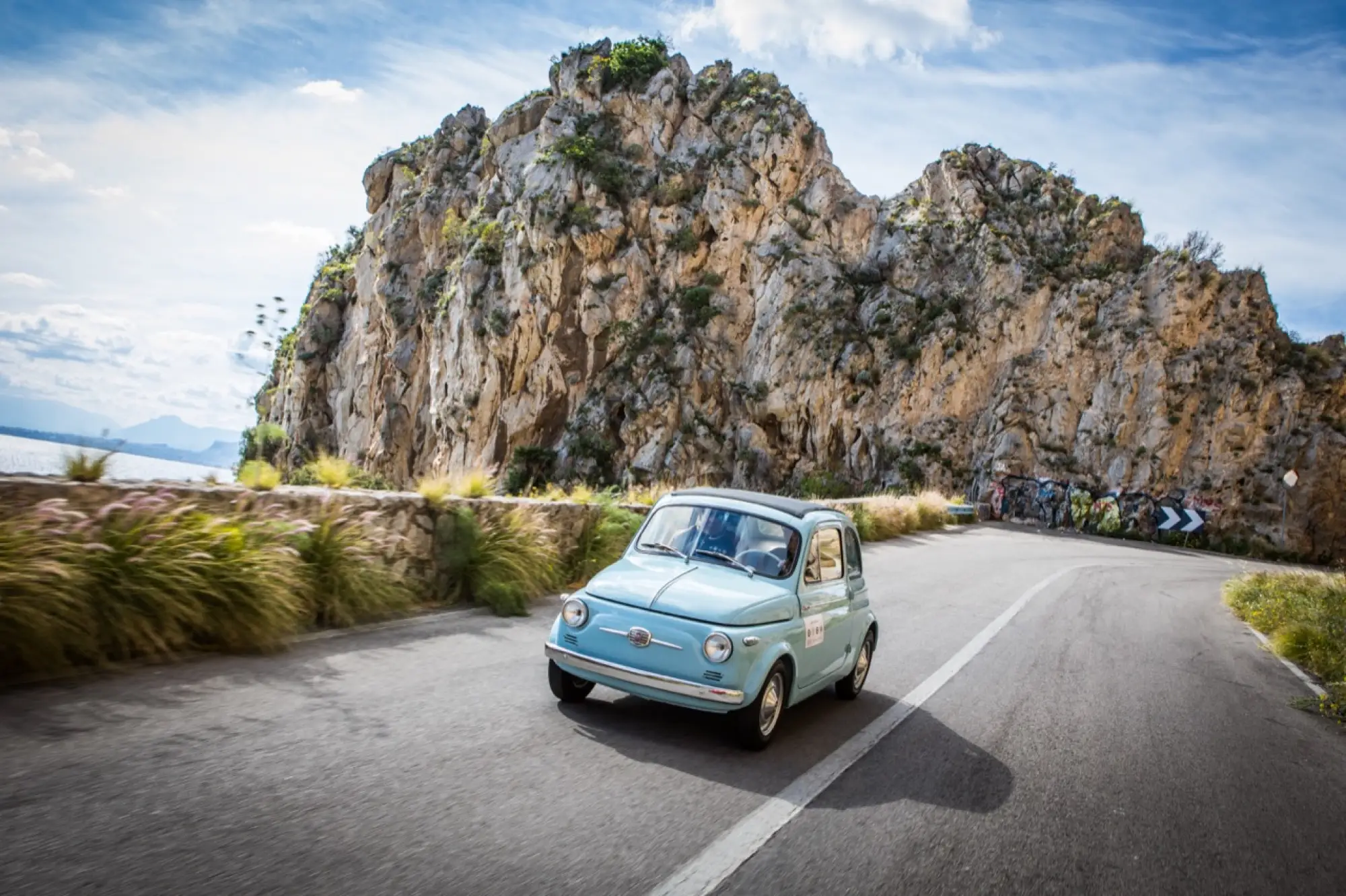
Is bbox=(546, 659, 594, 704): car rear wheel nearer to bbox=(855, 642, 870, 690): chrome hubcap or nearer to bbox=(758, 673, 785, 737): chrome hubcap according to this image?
bbox=(758, 673, 785, 737): chrome hubcap

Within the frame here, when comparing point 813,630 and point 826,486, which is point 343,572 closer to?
point 813,630

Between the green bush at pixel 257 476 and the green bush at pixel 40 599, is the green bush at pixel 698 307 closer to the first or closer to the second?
the green bush at pixel 257 476

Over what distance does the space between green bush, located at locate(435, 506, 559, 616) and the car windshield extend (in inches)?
123

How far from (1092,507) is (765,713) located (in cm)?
4332

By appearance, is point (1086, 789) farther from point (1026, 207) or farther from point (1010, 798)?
point (1026, 207)

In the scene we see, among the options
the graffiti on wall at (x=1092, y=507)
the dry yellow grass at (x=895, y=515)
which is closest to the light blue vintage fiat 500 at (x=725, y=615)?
the dry yellow grass at (x=895, y=515)

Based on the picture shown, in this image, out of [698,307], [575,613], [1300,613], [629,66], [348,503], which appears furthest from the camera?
[629,66]

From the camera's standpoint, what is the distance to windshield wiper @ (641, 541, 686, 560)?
592 cm

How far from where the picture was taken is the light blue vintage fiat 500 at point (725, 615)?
4879 millimetres

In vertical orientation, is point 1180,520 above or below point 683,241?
below

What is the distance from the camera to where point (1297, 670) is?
9867 mm

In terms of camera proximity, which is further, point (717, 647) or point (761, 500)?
point (761, 500)

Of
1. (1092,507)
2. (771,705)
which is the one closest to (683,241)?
(1092,507)

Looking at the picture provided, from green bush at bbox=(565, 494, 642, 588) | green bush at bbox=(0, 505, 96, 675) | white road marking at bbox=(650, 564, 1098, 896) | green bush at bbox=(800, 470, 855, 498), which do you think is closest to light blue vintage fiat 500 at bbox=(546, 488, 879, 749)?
white road marking at bbox=(650, 564, 1098, 896)
